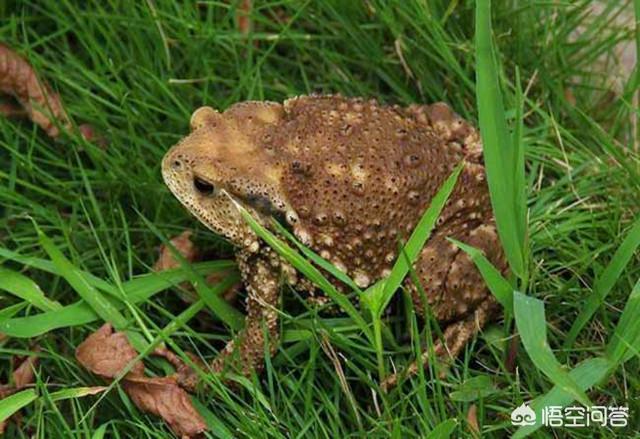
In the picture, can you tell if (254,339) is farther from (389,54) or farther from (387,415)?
(389,54)

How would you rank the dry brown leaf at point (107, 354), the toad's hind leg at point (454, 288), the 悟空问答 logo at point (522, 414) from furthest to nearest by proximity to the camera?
the dry brown leaf at point (107, 354), the toad's hind leg at point (454, 288), the 悟空问答 logo at point (522, 414)

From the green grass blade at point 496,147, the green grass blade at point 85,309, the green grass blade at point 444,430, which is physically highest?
the green grass blade at point 496,147

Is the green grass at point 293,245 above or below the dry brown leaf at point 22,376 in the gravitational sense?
above

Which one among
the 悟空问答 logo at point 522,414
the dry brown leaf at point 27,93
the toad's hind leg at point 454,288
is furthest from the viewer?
the dry brown leaf at point 27,93

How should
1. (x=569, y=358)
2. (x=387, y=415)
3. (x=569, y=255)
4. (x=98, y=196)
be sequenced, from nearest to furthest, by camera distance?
(x=387, y=415)
(x=569, y=358)
(x=569, y=255)
(x=98, y=196)

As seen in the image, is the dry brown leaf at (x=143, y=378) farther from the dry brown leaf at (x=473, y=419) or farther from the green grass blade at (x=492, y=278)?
the green grass blade at (x=492, y=278)

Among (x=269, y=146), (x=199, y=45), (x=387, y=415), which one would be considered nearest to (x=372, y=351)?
(x=387, y=415)

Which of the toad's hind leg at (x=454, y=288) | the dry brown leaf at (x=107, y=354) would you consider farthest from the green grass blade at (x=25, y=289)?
the toad's hind leg at (x=454, y=288)
